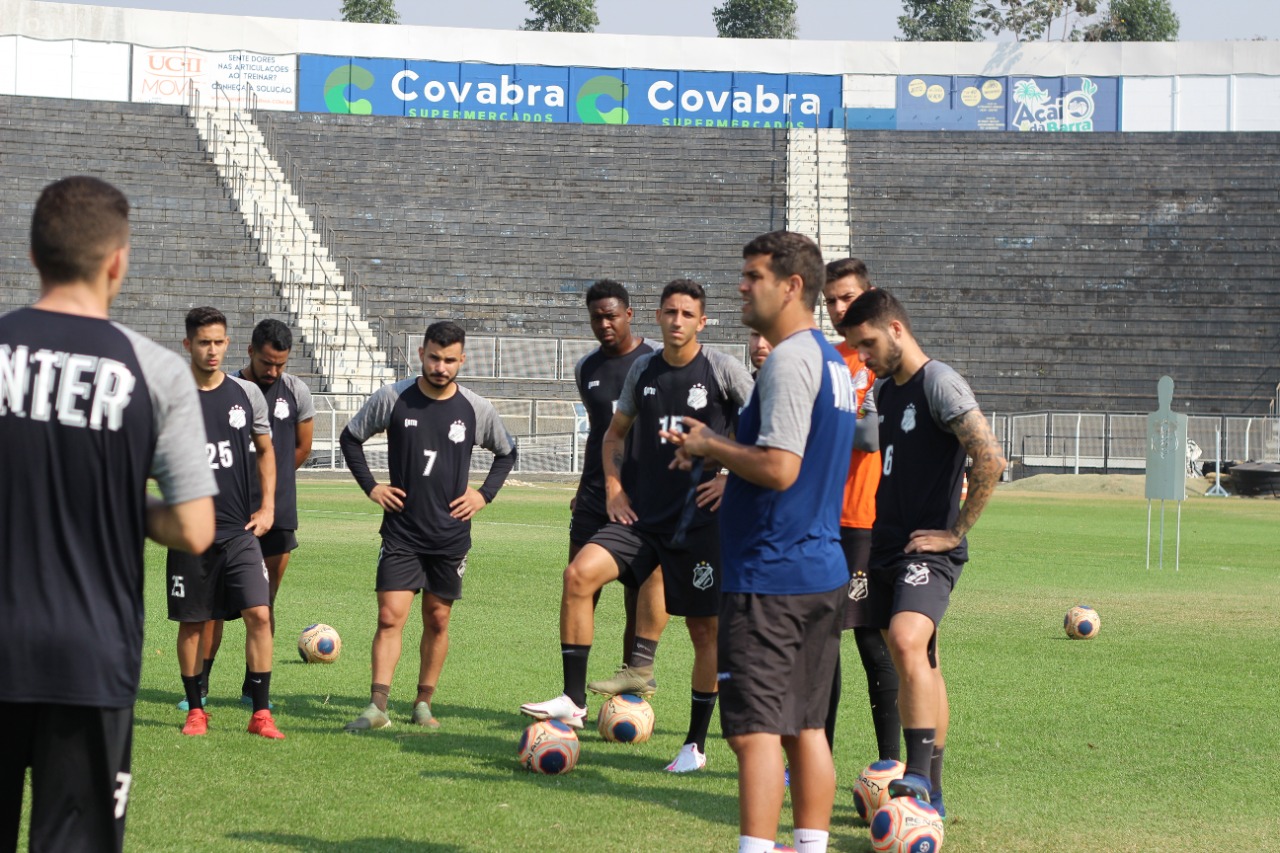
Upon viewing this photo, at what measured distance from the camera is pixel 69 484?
3492 millimetres

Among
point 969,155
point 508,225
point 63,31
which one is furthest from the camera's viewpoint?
point 63,31

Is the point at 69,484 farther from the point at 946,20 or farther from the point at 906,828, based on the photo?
the point at 946,20

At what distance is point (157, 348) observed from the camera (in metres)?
3.58

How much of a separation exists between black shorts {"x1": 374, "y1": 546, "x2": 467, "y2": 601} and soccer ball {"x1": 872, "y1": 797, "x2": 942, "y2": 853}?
3124 mm

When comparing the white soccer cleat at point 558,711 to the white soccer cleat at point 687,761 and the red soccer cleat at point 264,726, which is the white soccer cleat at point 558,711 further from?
the red soccer cleat at point 264,726

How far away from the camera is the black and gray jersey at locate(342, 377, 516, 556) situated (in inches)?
320

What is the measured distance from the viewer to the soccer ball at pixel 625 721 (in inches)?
305

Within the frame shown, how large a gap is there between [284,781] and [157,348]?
3575 mm

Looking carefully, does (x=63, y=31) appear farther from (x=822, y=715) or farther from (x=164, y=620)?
(x=822, y=715)

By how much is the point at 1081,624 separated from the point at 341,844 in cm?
774

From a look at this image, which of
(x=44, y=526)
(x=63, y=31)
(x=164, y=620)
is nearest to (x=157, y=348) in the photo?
(x=44, y=526)

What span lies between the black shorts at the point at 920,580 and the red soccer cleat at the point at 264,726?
3249mm

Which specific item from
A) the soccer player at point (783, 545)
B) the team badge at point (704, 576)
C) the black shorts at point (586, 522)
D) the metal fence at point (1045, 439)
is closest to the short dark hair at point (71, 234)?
the soccer player at point (783, 545)

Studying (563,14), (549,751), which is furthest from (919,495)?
(563,14)
